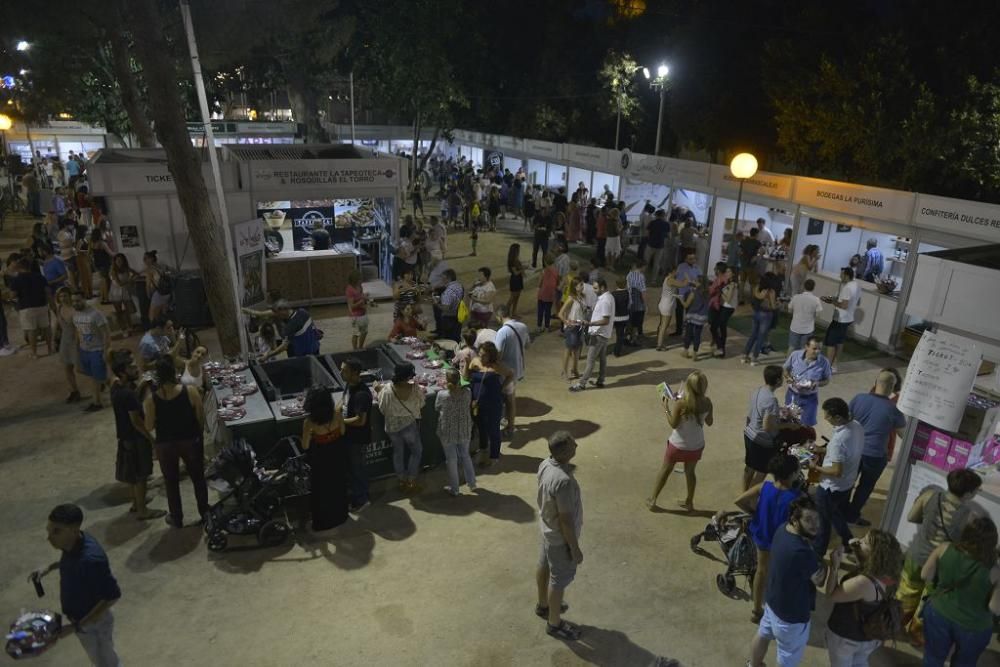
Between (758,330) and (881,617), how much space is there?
22.2 ft

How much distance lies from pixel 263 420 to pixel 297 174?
801 cm

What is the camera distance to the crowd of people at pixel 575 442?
12.4ft

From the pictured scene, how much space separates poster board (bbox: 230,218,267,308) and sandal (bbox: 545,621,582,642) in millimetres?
7080

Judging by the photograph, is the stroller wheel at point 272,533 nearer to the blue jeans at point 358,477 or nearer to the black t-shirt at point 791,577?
the blue jeans at point 358,477

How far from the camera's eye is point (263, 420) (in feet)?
19.9

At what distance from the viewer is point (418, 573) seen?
5422mm

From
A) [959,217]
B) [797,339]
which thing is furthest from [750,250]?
[797,339]

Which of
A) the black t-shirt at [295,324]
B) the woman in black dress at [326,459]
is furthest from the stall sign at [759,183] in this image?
the woman in black dress at [326,459]

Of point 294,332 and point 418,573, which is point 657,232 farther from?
point 418,573

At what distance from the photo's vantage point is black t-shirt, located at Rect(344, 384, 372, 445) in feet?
19.2

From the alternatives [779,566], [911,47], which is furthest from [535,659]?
[911,47]

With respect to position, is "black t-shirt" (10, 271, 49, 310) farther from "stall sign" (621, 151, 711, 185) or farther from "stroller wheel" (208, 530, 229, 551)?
"stall sign" (621, 151, 711, 185)

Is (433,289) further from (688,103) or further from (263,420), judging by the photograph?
(688,103)

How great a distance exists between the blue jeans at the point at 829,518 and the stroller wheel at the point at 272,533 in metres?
4.10
